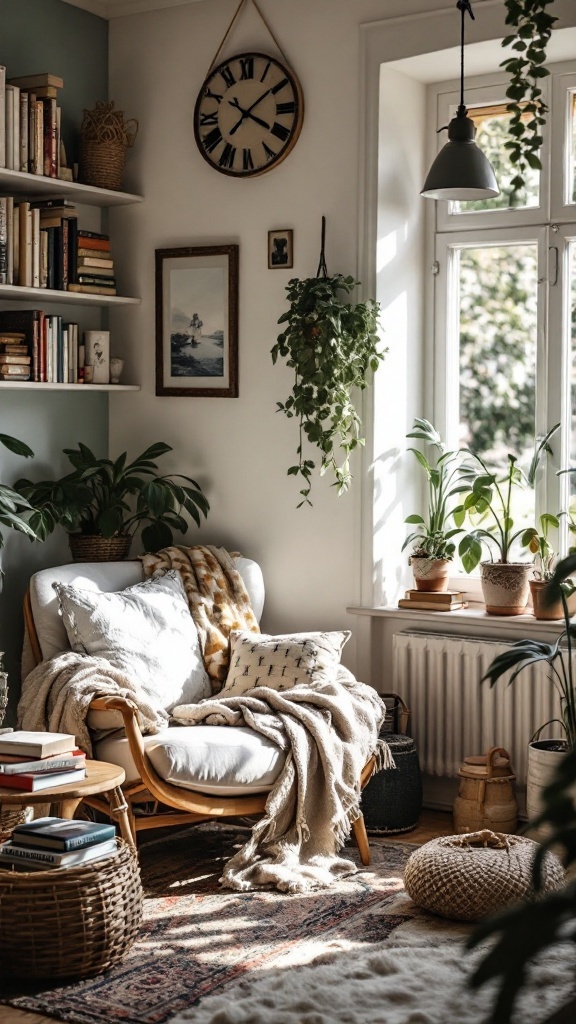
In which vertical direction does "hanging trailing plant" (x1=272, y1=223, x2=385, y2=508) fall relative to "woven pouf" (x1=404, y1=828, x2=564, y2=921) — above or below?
above

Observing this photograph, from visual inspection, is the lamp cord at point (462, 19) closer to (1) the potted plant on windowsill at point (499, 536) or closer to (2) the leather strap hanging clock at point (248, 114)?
(2) the leather strap hanging clock at point (248, 114)

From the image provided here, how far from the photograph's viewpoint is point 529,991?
218 cm

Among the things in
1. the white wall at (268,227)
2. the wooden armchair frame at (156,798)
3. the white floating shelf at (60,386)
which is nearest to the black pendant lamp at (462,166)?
the white wall at (268,227)

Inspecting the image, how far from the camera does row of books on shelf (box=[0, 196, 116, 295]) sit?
4129mm

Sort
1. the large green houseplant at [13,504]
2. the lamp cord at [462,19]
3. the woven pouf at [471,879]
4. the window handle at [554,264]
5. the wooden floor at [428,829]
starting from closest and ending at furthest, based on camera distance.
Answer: the woven pouf at [471,879], the large green houseplant at [13,504], the lamp cord at [462,19], the wooden floor at [428,829], the window handle at [554,264]

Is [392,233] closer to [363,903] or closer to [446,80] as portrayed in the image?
[446,80]

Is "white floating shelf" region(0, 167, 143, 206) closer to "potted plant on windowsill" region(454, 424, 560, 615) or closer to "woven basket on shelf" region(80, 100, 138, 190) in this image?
"woven basket on shelf" region(80, 100, 138, 190)

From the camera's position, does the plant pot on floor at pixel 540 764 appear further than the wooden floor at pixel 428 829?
No

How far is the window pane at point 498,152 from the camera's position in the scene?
4281 millimetres

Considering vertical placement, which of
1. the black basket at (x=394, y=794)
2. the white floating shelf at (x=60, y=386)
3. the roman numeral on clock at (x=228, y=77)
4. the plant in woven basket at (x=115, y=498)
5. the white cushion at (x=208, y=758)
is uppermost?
the roman numeral on clock at (x=228, y=77)

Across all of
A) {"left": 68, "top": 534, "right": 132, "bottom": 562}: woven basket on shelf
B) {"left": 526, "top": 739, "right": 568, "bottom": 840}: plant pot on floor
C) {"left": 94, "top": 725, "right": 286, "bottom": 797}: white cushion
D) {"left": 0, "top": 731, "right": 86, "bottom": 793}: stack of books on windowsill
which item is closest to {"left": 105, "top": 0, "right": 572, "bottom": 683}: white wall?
{"left": 68, "top": 534, "right": 132, "bottom": 562}: woven basket on shelf

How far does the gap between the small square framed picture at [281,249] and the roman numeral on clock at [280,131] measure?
322mm

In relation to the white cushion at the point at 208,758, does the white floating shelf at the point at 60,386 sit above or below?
above

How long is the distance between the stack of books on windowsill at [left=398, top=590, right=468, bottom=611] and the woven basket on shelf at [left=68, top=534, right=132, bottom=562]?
1.05m
